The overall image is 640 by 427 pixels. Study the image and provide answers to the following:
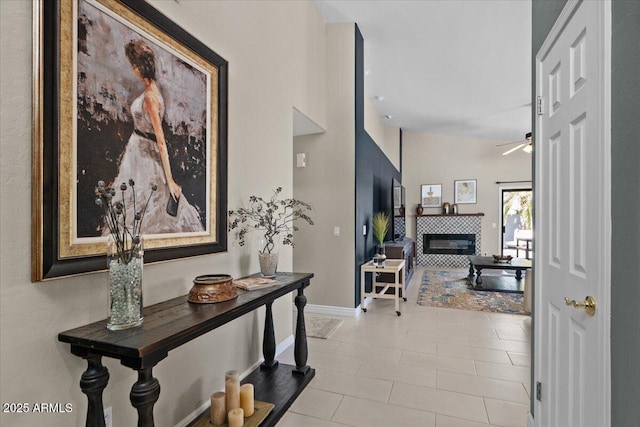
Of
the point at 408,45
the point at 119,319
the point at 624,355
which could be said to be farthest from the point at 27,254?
the point at 408,45

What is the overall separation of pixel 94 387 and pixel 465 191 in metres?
9.22

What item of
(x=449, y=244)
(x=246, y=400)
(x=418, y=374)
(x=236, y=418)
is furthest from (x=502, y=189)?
(x=236, y=418)

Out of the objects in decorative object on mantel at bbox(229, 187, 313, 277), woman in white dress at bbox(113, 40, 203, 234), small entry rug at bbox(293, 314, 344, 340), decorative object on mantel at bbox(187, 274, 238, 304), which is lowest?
small entry rug at bbox(293, 314, 344, 340)

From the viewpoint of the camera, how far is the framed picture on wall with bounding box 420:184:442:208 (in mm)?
9219

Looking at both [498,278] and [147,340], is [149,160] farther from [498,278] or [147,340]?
[498,278]

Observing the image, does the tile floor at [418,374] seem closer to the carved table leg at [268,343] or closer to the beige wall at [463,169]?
the carved table leg at [268,343]

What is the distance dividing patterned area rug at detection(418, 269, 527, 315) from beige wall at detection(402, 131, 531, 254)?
2.73m

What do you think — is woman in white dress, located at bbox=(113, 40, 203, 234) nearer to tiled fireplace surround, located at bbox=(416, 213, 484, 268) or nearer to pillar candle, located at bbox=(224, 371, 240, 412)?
pillar candle, located at bbox=(224, 371, 240, 412)

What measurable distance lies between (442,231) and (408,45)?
5676mm

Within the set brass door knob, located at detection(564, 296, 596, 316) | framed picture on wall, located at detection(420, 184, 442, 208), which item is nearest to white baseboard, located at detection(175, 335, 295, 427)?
brass door knob, located at detection(564, 296, 596, 316)

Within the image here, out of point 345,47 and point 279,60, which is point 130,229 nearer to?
point 279,60

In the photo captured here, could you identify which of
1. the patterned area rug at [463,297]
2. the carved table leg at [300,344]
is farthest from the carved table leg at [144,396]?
the patterned area rug at [463,297]

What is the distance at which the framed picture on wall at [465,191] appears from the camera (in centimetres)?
893

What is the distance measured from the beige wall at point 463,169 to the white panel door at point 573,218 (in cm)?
763
